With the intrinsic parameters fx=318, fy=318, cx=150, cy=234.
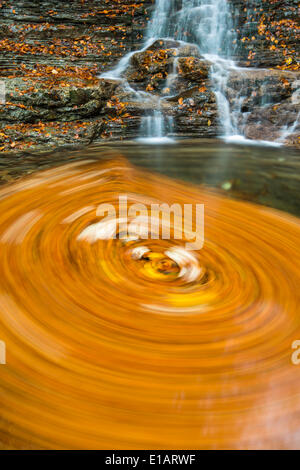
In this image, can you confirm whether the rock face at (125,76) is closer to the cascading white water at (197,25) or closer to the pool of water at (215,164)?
the cascading white water at (197,25)

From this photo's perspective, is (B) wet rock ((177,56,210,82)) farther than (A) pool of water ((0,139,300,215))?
Yes

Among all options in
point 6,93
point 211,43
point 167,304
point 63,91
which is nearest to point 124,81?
point 63,91

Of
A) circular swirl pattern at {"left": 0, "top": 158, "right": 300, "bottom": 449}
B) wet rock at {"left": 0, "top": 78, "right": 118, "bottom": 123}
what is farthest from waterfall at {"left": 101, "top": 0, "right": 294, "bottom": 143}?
circular swirl pattern at {"left": 0, "top": 158, "right": 300, "bottom": 449}

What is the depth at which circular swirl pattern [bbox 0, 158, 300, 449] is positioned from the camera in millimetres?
1517

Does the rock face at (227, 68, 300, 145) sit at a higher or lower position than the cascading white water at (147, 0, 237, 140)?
lower

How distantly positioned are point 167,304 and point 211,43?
1010 cm

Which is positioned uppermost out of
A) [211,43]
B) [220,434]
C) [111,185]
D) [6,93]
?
[211,43]

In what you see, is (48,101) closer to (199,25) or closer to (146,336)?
(146,336)

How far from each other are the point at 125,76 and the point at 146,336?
7.85 m

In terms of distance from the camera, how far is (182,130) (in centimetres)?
741

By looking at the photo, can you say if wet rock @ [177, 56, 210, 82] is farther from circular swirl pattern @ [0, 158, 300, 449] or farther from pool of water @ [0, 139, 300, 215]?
circular swirl pattern @ [0, 158, 300, 449]

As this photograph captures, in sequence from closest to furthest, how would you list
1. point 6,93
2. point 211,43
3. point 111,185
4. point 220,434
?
point 220,434
point 111,185
point 6,93
point 211,43

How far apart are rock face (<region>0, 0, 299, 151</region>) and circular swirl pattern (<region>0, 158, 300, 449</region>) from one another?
12.8ft

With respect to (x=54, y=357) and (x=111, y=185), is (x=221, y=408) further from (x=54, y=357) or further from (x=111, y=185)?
(x=111, y=185)
